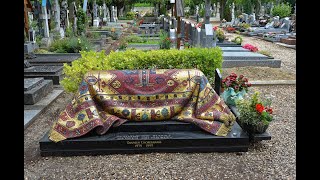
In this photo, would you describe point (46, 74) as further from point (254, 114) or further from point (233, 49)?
point (233, 49)

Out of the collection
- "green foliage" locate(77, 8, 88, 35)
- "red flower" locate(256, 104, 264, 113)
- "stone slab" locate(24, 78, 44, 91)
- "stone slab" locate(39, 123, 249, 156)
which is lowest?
"stone slab" locate(39, 123, 249, 156)

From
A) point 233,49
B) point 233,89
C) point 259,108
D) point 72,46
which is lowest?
point 259,108

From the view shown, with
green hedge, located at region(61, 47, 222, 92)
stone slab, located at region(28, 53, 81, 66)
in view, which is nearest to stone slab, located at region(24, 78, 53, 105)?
green hedge, located at region(61, 47, 222, 92)

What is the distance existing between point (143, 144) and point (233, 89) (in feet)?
8.48

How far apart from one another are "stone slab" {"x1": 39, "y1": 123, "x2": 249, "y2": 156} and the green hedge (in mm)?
1880

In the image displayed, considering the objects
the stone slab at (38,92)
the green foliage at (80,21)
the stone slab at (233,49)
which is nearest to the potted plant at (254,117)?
the stone slab at (38,92)

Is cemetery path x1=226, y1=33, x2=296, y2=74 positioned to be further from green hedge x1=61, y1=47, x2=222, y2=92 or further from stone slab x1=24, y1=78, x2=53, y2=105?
stone slab x1=24, y1=78, x2=53, y2=105

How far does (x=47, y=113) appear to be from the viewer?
24.5 feet

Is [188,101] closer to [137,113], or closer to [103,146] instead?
[137,113]

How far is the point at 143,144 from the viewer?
5.26m

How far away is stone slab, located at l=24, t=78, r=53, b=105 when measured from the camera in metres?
7.60

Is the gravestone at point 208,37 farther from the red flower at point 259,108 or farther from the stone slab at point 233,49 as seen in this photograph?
the red flower at point 259,108

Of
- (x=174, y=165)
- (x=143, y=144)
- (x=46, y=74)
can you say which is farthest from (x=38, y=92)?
(x=174, y=165)

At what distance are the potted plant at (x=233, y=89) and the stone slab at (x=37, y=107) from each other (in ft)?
13.8
